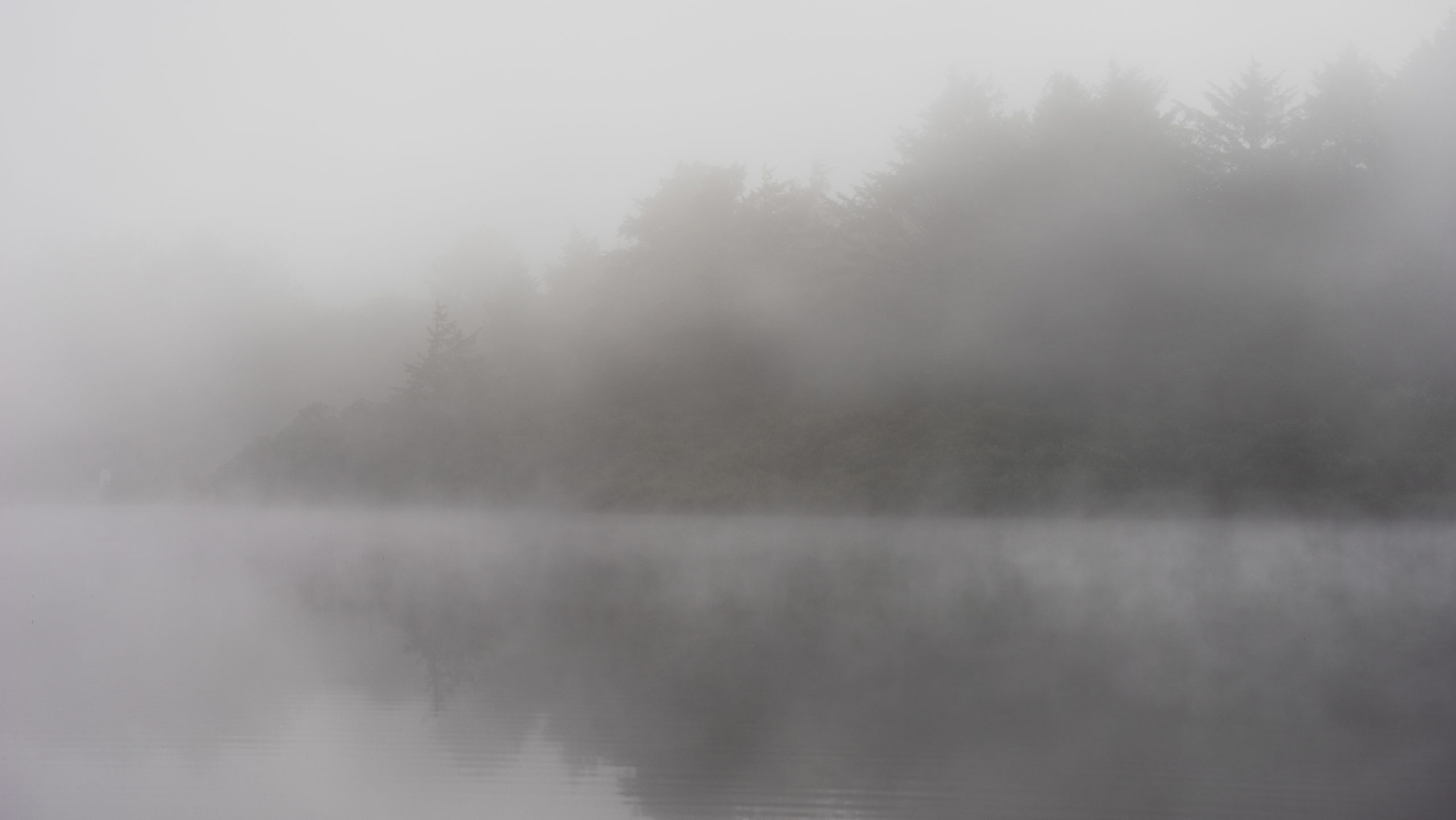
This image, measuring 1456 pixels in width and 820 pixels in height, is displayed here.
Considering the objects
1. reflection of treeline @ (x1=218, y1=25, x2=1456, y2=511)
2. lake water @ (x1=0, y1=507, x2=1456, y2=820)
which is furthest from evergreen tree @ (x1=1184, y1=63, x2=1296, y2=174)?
lake water @ (x1=0, y1=507, x2=1456, y2=820)

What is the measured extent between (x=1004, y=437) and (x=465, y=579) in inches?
364

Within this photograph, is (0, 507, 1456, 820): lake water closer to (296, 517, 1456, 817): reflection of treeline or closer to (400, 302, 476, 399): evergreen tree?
(296, 517, 1456, 817): reflection of treeline

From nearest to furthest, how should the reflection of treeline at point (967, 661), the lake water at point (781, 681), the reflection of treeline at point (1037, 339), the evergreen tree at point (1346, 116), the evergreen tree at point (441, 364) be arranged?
1. the lake water at point (781, 681)
2. the reflection of treeline at point (967, 661)
3. the reflection of treeline at point (1037, 339)
4. the evergreen tree at point (1346, 116)
5. the evergreen tree at point (441, 364)

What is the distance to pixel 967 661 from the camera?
948 centimetres

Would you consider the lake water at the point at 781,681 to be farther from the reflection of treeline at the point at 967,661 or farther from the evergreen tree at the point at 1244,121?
the evergreen tree at the point at 1244,121

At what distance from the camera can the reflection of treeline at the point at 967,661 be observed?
230 inches

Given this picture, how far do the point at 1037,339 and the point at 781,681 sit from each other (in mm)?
11721

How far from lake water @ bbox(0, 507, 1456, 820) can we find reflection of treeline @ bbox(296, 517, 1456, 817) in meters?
0.04

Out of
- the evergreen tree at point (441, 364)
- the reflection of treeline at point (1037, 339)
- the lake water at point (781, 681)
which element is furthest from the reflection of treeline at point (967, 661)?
the evergreen tree at point (441, 364)

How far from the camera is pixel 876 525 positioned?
17219 millimetres

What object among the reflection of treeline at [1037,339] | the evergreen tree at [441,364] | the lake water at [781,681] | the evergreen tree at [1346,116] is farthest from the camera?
the evergreen tree at [441,364]

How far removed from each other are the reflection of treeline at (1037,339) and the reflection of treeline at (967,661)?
134 cm

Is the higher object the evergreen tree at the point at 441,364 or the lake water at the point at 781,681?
the evergreen tree at the point at 441,364

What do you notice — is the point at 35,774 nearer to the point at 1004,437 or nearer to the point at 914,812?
the point at 914,812
